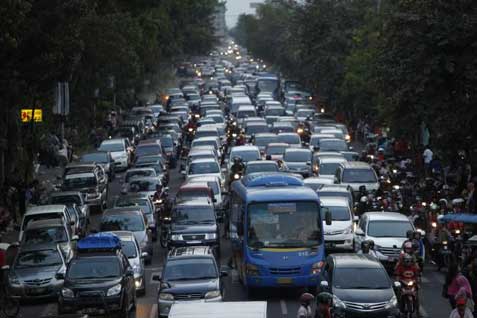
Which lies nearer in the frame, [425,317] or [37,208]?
[425,317]

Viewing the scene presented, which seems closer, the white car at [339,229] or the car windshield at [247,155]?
the white car at [339,229]

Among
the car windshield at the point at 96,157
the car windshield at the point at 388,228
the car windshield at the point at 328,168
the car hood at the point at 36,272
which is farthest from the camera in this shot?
the car windshield at the point at 96,157

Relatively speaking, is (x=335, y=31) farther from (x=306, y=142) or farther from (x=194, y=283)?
(x=194, y=283)

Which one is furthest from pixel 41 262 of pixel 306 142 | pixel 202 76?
pixel 202 76

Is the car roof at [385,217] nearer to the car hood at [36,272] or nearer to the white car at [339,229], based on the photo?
the white car at [339,229]

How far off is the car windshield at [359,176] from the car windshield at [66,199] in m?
9.58

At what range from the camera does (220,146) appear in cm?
6400

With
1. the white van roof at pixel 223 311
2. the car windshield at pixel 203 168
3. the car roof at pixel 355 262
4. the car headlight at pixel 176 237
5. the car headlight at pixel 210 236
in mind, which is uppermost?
the white van roof at pixel 223 311

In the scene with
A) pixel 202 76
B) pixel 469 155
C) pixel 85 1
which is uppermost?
pixel 85 1

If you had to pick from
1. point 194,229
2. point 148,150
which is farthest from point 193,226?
point 148,150

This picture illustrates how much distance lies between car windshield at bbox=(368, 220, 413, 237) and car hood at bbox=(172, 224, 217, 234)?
506cm

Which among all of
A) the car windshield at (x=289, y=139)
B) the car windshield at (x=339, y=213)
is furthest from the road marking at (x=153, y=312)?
the car windshield at (x=289, y=139)

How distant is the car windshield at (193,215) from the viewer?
36.6 metres

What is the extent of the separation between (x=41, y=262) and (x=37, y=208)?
6911 mm
